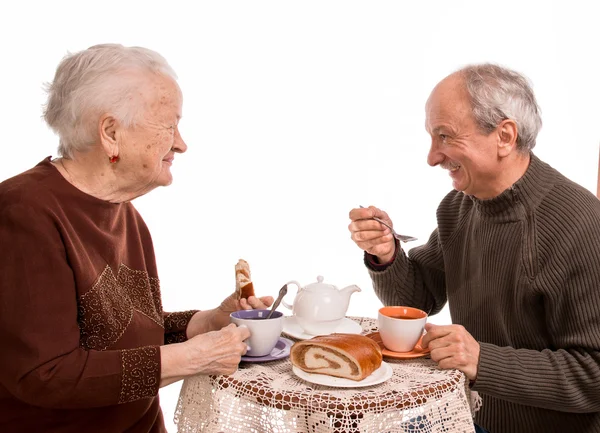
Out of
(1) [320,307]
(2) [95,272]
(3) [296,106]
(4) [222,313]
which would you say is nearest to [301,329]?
(1) [320,307]

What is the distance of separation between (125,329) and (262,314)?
0.35 m

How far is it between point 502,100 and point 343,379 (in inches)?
35.4

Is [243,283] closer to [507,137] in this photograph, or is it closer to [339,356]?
[339,356]

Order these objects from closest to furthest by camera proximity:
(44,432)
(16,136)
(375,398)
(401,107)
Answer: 1. (375,398)
2. (44,432)
3. (16,136)
4. (401,107)

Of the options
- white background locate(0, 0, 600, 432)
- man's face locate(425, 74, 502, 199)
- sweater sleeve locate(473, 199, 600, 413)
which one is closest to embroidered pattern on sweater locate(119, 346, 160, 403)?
sweater sleeve locate(473, 199, 600, 413)

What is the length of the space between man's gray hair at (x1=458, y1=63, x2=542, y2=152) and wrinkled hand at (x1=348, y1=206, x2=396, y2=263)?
1.31 feet

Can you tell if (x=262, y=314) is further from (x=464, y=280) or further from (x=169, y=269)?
(x=169, y=269)

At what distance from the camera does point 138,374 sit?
4.15 ft

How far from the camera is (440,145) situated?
1730 mm

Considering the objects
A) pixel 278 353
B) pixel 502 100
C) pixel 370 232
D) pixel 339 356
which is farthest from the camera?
pixel 370 232

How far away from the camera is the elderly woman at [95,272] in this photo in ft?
4.04

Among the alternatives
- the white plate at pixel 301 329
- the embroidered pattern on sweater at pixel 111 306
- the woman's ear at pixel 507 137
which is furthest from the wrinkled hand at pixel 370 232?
the embroidered pattern on sweater at pixel 111 306

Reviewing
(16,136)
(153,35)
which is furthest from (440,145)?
(16,136)

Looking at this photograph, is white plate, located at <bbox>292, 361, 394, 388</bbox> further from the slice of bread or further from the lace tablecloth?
the slice of bread
